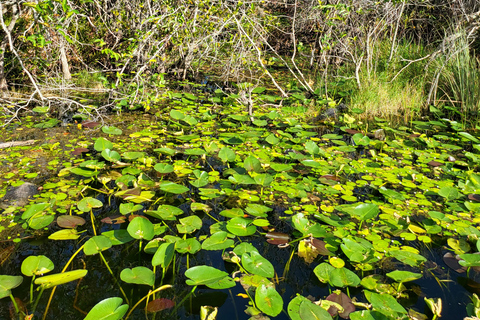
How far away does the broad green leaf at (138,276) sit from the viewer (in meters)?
1.54

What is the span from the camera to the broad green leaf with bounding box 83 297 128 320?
1326 mm

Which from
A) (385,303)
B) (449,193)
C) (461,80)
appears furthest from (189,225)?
(461,80)

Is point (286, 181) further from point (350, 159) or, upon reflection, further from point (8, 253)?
point (8, 253)

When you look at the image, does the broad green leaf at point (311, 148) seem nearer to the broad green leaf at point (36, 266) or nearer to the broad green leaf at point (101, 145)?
the broad green leaf at point (101, 145)

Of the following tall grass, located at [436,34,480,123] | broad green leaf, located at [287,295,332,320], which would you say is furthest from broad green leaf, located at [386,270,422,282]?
tall grass, located at [436,34,480,123]

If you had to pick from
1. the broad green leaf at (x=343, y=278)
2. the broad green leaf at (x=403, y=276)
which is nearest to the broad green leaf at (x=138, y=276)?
the broad green leaf at (x=343, y=278)

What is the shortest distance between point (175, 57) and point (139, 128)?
1966mm

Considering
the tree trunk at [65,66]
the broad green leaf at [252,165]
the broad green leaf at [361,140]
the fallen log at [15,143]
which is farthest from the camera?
the tree trunk at [65,66]

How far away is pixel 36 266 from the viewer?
5.21 ft

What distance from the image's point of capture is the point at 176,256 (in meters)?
1.89

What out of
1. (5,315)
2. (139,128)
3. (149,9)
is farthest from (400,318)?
(149,9)

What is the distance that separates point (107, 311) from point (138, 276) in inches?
8.8

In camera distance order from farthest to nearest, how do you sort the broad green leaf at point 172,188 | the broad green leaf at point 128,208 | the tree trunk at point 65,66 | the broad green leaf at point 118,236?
1. the tree trunk at point 65,66
2. the broad green leaf at point 172,188
3. the broad green leaf at point 128,208
4. the broad green leaf at point 118,236

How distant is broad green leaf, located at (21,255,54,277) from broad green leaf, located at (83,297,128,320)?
39cm
